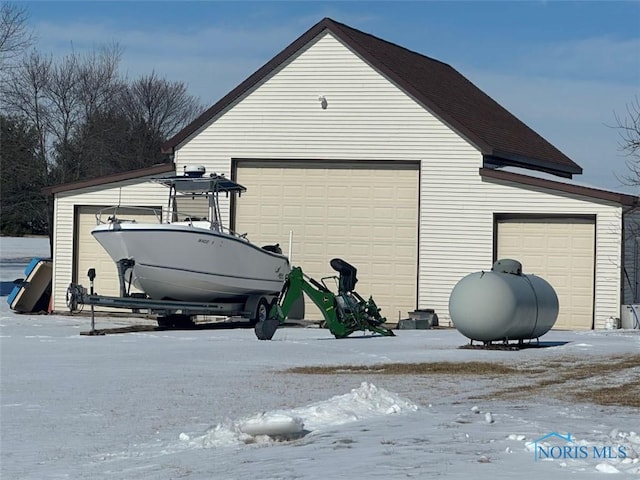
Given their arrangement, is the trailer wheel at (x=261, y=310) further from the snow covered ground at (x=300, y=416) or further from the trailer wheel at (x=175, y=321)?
the snow covered ground at (x=300, y=416)

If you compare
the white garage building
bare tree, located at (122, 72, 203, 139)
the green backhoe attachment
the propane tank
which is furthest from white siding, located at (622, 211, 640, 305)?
bare tree, located at (122, 72, 203, 139)

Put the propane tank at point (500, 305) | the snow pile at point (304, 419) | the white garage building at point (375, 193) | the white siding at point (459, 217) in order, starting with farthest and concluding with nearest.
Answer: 1. the white siding at point (459, 217)
2. the white garage building at point (375, 193)
3. the propane tank at point (500, 305)
4. the snow pile at point (304, 419)

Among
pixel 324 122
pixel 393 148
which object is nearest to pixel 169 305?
pixel 324 122

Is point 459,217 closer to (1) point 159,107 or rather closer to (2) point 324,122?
(2) point 324,122

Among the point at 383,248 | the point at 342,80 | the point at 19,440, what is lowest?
the point at 19,440

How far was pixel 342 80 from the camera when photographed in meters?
29.5

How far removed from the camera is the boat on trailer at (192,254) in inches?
925

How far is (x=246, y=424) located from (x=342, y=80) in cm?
2009

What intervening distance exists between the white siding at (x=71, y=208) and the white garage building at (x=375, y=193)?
0.12ft

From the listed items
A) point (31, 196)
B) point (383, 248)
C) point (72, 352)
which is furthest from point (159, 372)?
point (31, 196)

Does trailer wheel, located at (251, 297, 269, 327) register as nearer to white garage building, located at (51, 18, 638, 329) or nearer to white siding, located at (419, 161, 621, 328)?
white garage building, located at (51, 18, 638, 329)

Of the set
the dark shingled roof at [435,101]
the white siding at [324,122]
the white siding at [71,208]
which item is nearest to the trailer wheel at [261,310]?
the white siding at [324,122]

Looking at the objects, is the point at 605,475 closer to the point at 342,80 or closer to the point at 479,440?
the point at 479,440

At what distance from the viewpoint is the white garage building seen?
27.5 meters
